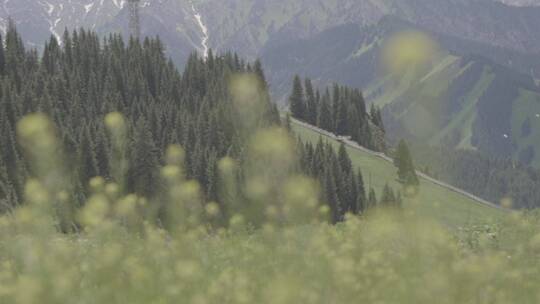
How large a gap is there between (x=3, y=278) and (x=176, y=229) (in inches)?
79.0

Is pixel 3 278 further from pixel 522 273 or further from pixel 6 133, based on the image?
pixel 6 133

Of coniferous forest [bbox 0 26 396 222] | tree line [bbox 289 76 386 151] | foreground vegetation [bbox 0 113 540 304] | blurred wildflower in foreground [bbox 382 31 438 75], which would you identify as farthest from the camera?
tree line [bbox 289 76 386 151]

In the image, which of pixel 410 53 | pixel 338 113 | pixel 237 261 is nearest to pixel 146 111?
pixel 338 113

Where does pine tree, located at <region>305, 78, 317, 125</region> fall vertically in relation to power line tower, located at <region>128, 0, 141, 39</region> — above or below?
below

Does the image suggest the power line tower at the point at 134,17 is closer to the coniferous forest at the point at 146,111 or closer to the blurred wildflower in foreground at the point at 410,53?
the coniferous forest at the point at 146,111

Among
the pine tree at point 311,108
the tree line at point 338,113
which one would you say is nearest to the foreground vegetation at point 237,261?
the tree line at point 338,113

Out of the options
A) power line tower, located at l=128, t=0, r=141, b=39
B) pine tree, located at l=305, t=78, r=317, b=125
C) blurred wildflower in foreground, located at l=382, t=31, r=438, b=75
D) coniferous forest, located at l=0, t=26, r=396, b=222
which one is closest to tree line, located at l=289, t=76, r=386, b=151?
pine tree, located at l=305, t=78, r=317, b=125

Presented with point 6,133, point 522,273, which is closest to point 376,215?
point 522,273

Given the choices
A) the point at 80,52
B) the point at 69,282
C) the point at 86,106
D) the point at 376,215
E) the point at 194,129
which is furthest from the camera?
the point at 80,52

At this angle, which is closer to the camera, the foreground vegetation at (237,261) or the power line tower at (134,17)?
the foreground vegetation at (237,261)

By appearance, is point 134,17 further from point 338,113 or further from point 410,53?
point 410,53

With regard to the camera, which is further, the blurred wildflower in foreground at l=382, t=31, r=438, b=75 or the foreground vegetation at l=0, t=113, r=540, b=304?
the blurred wildflower in foreground at l=382, t=31, r=438, b=75

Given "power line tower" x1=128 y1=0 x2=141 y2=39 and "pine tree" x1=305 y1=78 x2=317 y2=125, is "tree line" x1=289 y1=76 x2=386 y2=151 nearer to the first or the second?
"pine tree" x1=305 y1=78 x2=317 y2=125

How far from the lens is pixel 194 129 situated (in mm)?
104438
